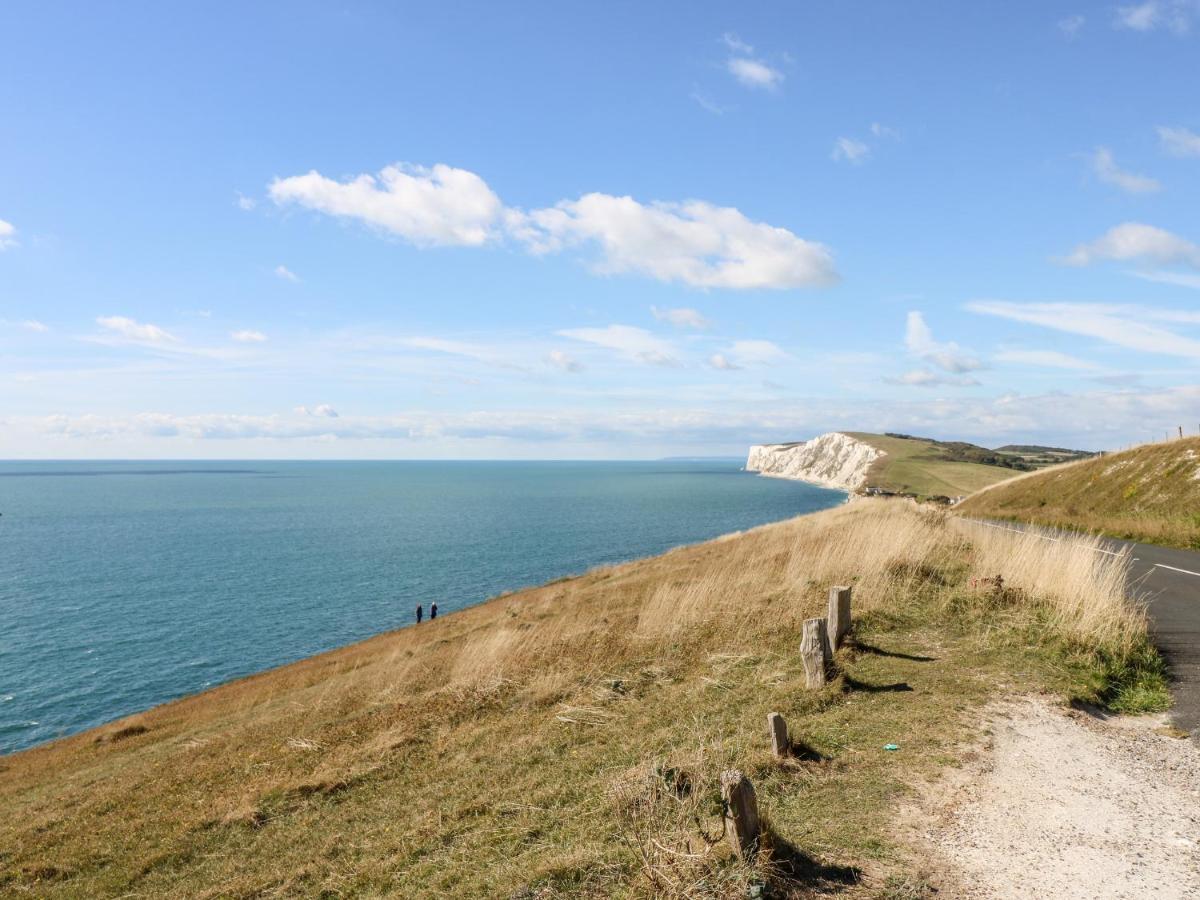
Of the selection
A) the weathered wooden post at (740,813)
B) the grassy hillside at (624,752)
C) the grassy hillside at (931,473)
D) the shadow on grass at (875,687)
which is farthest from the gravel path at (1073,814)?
the grassy hillside at (931,473)

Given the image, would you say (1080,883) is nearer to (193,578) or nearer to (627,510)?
(193,578)

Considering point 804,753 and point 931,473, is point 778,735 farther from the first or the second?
point 931,473

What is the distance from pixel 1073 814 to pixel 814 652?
4.02 meters

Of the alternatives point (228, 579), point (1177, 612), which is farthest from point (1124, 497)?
point (228, 579)

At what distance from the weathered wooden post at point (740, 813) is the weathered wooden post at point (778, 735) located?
229cm

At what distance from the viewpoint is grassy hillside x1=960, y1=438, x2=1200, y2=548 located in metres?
26.1

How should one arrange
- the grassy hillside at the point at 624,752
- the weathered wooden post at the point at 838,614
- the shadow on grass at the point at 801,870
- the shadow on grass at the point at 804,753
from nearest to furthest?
the shadow on grass at the point at 801,870, the grassy hillside at the point at 624,752, the shadow on grass at the point at 804,753, the weathered wooden post at the point at 838,614

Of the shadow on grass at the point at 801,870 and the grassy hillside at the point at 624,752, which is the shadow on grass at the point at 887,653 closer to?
the grassy hillside at the point at 624,752

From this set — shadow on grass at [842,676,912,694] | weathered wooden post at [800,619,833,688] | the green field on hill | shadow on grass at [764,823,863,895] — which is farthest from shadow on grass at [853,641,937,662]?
the green field on hill

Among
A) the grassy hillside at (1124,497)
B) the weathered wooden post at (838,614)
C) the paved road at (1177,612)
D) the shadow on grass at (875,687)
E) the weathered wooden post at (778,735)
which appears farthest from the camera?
the grassy hillside at (1124,497)

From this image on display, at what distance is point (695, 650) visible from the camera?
45.0 feet

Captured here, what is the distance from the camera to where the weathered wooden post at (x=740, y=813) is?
5.67 metres

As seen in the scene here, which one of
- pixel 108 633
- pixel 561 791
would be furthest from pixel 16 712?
pixel 561 791

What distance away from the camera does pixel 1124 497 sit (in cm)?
3300
